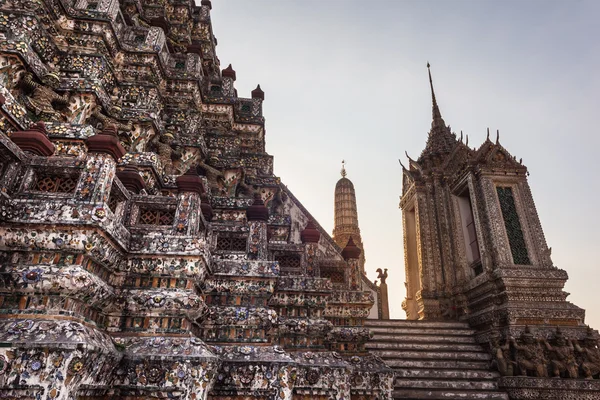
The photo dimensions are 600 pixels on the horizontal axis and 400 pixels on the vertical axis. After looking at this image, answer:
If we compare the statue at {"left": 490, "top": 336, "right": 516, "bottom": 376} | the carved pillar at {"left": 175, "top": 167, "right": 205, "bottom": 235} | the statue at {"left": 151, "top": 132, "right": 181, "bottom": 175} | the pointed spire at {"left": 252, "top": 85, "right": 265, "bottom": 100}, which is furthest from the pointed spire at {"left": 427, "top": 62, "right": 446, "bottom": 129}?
the carved pillar at {"left": 175, "top": 167, "right": 205, "bottom": 235}

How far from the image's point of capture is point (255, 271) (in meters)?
5.33

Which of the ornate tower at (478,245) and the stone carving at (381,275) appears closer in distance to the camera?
the ornate tower at (478,245)

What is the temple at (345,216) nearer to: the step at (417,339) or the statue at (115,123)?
the step at (417,339)

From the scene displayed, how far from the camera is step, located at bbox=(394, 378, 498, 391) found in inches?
322

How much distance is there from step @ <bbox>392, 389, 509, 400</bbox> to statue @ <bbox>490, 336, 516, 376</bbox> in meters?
0.69

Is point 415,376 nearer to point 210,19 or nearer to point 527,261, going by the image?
point 527,261

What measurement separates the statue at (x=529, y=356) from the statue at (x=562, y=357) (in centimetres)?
23

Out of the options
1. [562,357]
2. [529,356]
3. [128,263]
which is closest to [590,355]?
[562,357]

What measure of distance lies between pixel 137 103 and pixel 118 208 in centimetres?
465

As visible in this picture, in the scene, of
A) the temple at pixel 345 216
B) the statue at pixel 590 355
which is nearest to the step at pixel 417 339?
the statue at pixel 590 355

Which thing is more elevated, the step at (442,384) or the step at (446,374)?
the step at (446,374)

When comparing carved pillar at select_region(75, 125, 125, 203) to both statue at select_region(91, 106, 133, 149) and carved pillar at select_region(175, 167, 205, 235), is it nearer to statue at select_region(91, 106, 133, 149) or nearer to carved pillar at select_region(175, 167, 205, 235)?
carved pillar at select_region(175, 167, 205, 235)

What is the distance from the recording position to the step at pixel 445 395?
779 cm

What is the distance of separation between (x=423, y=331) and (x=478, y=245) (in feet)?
13.0
